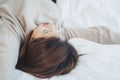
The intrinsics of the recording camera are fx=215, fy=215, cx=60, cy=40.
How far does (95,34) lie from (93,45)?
175 millimetres

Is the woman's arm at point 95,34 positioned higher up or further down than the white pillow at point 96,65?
further down

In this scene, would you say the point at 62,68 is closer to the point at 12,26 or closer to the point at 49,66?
the point at 49,66

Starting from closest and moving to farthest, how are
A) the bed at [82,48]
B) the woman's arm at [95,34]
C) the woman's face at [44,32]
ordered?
the bed at [82,48]
the woman's face at [44,32]
the woman's arm at [95,34]

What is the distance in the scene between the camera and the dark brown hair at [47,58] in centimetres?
82

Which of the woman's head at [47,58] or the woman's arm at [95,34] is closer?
the woman's head at [47,58]

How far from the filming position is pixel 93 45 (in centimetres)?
94

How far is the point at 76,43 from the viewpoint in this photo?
975mm

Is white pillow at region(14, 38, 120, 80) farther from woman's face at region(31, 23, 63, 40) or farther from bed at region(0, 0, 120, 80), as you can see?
woman's face at region(31, 23, 63, 40)

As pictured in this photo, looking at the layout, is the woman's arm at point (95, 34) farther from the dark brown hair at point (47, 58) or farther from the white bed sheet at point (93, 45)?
the dark brown hair at point (47, 58)

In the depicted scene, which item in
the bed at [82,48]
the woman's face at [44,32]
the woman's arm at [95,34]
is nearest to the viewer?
the bed at [82,48]

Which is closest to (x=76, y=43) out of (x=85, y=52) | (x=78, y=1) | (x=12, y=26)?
(x=85, y=52)

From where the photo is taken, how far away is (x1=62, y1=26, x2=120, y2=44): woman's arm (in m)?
1.09

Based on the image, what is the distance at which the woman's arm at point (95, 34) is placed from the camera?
1.09 metres

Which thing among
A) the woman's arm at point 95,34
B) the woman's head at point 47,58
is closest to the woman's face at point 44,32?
the woman's head at point 47,58
